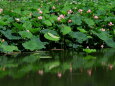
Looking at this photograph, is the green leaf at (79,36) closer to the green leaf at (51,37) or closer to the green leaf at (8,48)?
the green leaf at (51,37)

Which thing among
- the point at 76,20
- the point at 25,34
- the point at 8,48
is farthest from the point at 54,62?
the point at 76,20

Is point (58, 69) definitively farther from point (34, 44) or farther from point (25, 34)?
point (25, 34)

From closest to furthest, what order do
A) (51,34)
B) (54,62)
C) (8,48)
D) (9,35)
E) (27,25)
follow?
(54,62) < (8,48) < (9,35) < (51,34) < (27,25)

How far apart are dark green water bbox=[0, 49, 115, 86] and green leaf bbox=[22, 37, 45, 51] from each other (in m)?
0.07

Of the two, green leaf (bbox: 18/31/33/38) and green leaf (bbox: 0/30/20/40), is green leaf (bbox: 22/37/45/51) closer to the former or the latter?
green leaf (bbox: 18/31/33/38)

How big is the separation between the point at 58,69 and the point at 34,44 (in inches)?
37.3

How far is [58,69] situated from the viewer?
3309 millimetres

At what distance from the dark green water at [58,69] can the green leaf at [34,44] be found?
0.07 metres

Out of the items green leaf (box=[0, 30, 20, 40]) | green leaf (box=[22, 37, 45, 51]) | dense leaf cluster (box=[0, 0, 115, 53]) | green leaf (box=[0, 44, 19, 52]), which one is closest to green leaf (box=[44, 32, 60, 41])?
dense leaf cluster (box=[0, 0, 115, 53])

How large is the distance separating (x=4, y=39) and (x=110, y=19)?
1748 millimetres

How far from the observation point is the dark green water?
9.21 ft

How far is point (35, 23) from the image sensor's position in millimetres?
4742

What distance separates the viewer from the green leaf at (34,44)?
13.4 feet

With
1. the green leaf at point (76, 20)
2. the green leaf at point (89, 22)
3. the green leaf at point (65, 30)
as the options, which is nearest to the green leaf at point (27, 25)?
the green leaf at point (65, 30)
